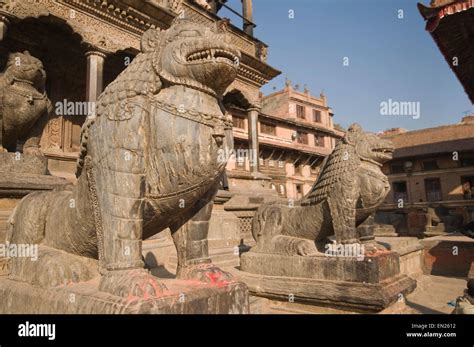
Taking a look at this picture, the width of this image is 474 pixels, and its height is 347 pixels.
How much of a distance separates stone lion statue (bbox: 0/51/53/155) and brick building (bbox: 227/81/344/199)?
1691cm

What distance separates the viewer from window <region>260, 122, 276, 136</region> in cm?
2638

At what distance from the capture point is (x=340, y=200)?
402cm

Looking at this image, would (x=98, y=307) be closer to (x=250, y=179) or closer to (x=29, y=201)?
(x=29, y=201)

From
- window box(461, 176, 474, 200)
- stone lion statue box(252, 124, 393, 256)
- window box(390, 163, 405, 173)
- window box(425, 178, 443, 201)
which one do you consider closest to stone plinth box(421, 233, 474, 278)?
stone lion statue box(252, 124, 393, 256)

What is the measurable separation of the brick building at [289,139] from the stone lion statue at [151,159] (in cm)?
1912

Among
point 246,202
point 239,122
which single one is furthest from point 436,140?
point 246,202

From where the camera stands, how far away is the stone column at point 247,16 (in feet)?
45.8

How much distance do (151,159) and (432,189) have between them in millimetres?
34243

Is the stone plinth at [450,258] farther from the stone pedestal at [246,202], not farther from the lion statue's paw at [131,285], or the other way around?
the lion statue's paw at [131,285]

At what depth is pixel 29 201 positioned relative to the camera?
2604mm

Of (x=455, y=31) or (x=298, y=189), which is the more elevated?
(x=455, y=31)

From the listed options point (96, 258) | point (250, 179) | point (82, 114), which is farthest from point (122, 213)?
point (250, 179)

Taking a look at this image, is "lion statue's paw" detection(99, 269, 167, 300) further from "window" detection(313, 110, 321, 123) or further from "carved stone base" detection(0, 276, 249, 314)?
"window" detection(313, 110, 321, 123)

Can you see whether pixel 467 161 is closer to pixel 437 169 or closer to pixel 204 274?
pixel 437 169
